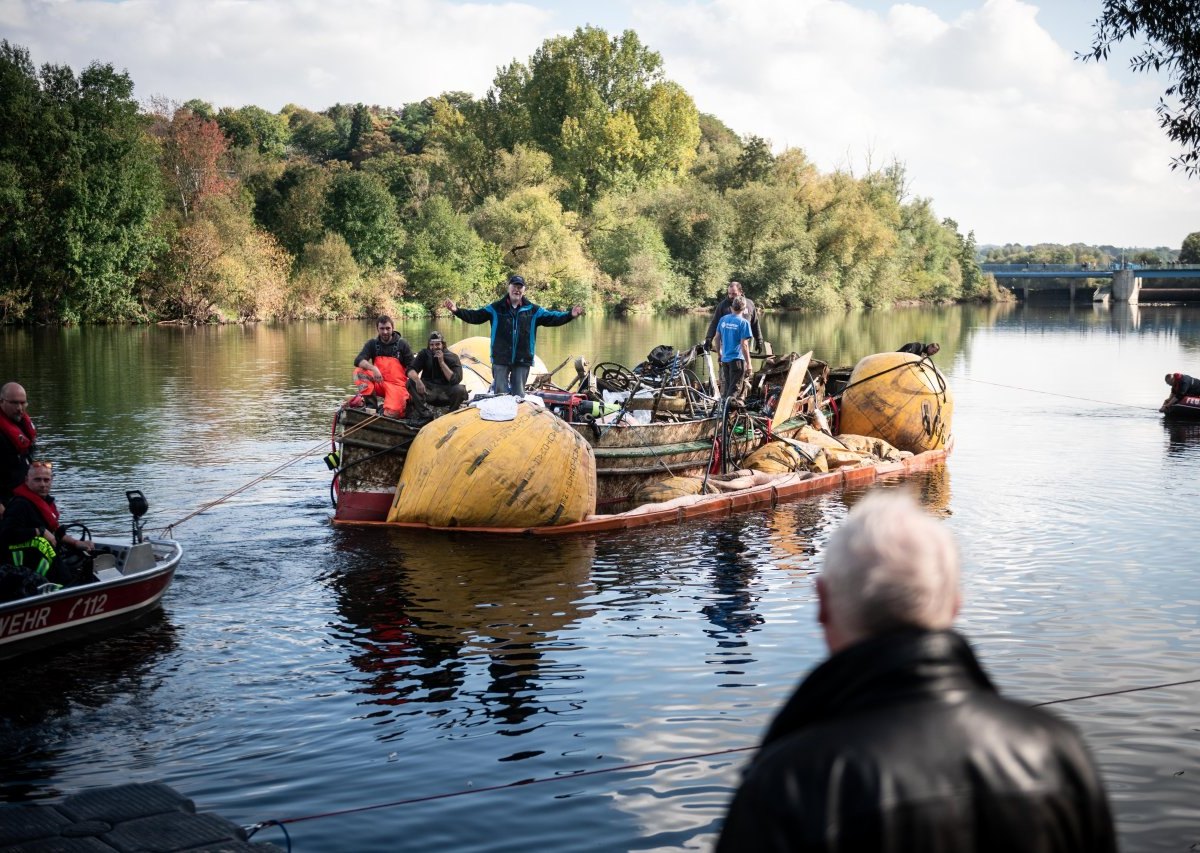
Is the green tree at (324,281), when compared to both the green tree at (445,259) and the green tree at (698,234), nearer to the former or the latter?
the green tree at (445,259)

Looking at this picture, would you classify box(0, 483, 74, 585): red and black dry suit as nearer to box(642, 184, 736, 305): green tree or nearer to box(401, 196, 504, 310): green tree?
box(401, 196, 504, 310): green tree

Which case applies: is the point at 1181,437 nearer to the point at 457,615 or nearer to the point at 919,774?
the point at 457,615

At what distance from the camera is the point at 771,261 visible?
81.8m

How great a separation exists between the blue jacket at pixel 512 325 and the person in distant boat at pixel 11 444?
6078 millimetres

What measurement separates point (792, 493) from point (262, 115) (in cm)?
10257

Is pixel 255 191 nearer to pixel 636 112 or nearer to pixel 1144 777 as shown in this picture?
pixel 636 112

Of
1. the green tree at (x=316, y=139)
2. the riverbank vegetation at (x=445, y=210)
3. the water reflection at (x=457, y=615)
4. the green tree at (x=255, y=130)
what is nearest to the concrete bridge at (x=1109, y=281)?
the riverbank vegetation at (x=445, y=210)

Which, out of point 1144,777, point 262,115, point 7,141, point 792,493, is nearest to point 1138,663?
point 1144,777

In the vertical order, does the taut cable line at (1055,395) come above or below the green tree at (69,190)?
below

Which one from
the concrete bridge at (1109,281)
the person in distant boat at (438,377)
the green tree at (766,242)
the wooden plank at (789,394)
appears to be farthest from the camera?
the concrete bridge at (1109,281)

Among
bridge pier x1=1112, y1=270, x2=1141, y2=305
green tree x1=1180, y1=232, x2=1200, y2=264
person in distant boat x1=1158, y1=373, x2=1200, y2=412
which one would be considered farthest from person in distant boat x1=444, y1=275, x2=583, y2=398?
green tree x1=1180, y1=232, x2=1200, y2=264

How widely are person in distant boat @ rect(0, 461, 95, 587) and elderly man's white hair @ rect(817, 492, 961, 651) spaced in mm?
9208

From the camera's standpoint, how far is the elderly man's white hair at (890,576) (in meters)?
2.33

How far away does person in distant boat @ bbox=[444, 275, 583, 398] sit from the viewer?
1617 cm
